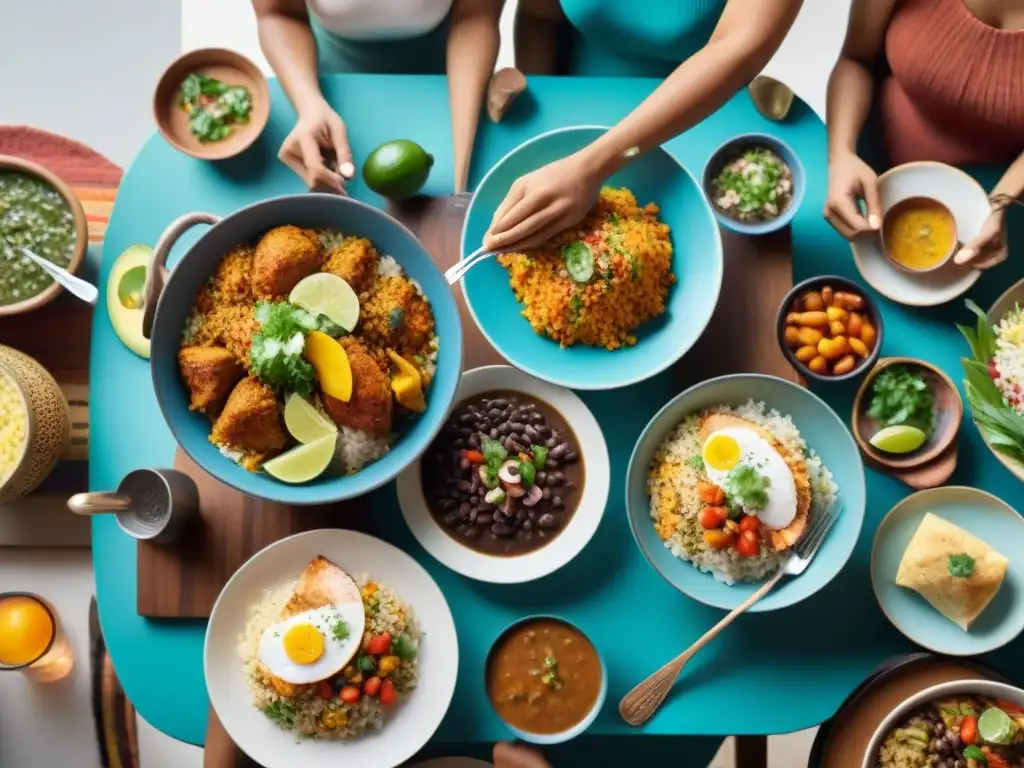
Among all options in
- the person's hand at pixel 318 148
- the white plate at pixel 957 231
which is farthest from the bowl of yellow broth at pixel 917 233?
the person's hand at pixel 318 148

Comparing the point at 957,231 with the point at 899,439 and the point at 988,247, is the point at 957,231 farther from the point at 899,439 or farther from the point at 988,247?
the point at 899,439

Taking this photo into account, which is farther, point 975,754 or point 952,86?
point 952,86

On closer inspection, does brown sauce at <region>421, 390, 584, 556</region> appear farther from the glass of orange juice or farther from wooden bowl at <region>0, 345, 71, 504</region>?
the glass of orange juice

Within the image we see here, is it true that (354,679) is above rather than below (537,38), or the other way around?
below

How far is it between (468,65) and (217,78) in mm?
603

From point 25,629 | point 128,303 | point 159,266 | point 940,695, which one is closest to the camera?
point 159,266

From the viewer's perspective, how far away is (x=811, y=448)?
6.03 ft

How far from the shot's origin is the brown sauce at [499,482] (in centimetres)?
182

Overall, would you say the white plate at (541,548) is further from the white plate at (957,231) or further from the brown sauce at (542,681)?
the white plate at (957,231)

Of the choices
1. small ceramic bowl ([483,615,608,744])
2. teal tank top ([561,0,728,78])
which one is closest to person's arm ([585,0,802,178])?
teal tank top ([561,0,728,78])

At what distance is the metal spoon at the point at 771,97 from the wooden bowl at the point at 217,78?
1.16 meters

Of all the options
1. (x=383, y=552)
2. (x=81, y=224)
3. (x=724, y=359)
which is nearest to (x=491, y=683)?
(x=383, y=552)

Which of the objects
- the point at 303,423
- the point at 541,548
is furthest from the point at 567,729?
the point at 303,423

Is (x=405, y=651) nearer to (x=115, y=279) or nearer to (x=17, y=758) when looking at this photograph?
(x=115, y=279)
